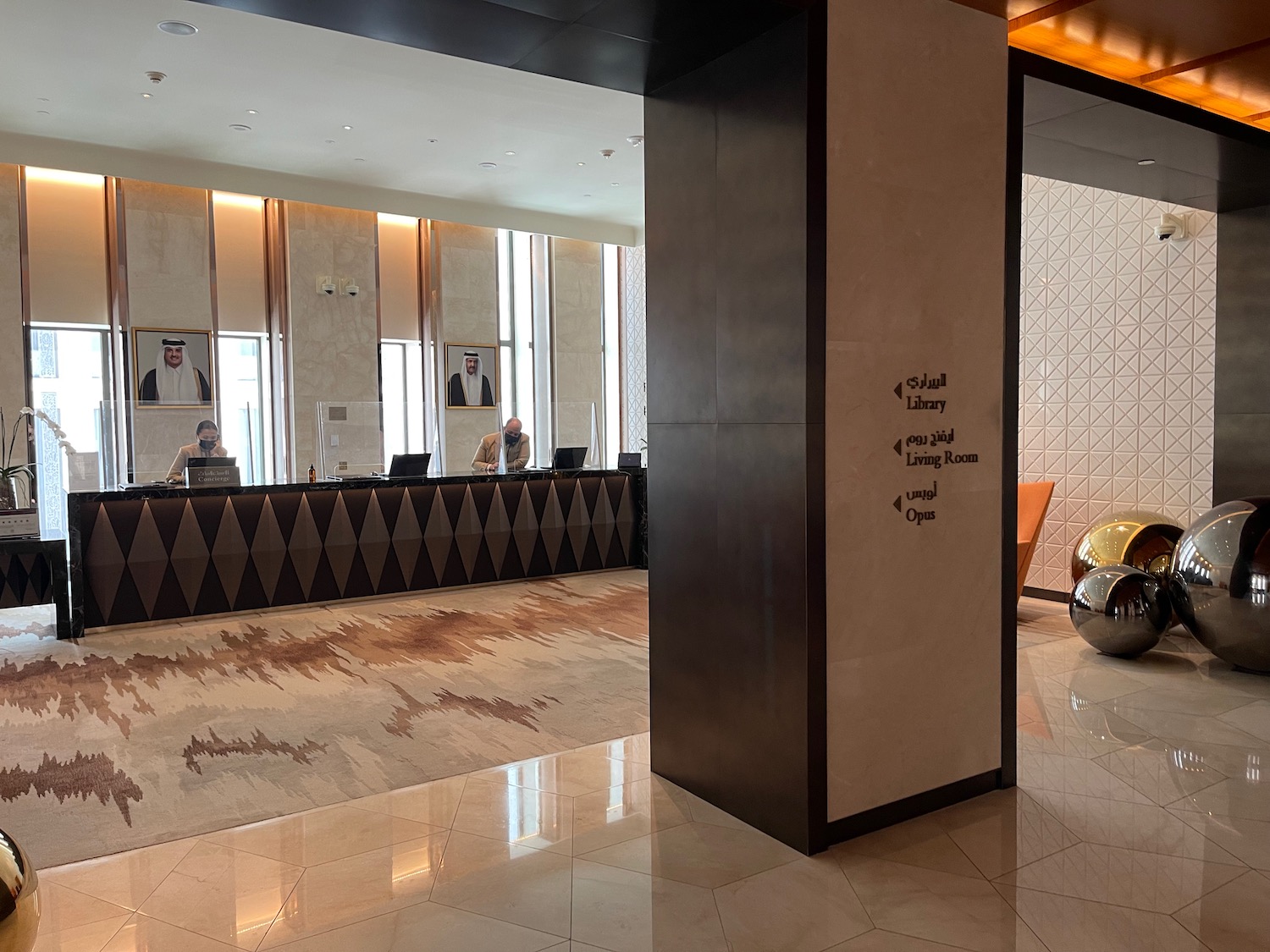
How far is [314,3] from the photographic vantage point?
107 inches

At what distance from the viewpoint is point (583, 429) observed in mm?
10180

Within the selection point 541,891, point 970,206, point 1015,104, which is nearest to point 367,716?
point 541,891

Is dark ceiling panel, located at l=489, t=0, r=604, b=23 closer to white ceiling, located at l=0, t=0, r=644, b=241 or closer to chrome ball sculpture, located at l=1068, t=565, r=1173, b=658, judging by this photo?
white ceiling, located at l=0, t=0, r=644, b=241

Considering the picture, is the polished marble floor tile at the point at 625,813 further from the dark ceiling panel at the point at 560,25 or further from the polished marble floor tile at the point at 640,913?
the dark ceiling panel at the point at 560,25

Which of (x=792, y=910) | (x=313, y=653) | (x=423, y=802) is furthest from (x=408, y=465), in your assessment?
(x=792, y=910)

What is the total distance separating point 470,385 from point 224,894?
395 inches

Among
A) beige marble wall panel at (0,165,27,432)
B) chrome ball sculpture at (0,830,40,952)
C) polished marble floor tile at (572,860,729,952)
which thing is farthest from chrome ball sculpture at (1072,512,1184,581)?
beige marble wall panel at (0,165,27,432)

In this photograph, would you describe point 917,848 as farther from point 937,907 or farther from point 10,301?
point 10,301

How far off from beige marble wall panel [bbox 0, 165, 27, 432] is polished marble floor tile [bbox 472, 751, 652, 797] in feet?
28.1

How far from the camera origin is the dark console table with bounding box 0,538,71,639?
20.5 ft

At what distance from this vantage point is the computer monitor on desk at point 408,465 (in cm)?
789

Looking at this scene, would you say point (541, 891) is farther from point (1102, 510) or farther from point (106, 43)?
point (106, 43)

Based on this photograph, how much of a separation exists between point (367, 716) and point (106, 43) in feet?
17.7

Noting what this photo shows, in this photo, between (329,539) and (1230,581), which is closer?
(1230,581)
